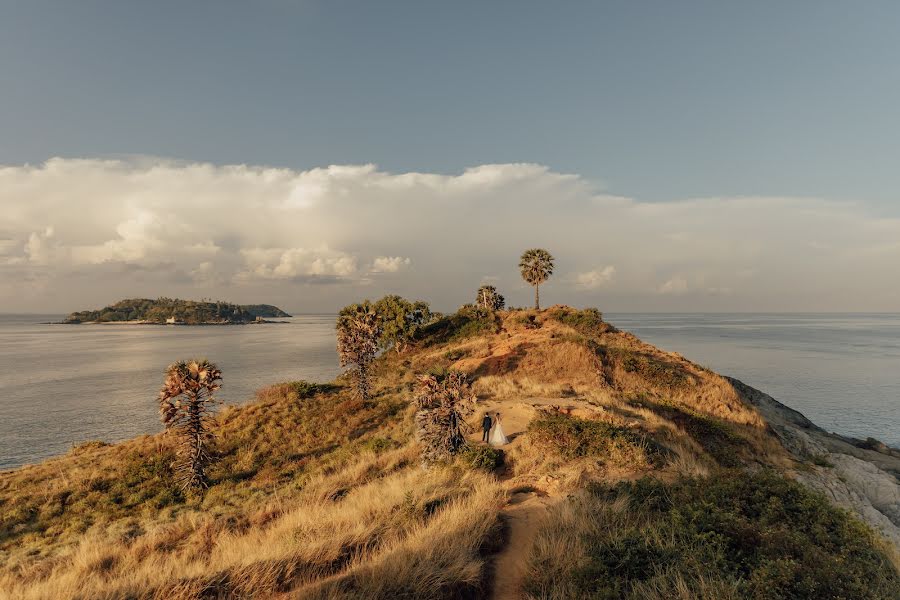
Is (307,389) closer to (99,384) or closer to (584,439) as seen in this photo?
(584,439)

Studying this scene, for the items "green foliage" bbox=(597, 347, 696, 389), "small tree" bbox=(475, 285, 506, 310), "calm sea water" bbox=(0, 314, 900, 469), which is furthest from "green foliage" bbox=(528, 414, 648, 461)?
"small tree" bbox=(475, 285, 506, 310)

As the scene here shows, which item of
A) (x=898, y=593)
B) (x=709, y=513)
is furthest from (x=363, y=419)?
(x=898, y=593)

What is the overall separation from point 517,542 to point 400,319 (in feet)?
202

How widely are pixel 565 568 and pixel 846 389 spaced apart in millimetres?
73788

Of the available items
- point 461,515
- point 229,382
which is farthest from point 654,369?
point 229,382

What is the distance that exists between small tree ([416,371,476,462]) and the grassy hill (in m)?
1.01

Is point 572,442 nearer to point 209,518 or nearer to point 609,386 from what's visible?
point 209,518

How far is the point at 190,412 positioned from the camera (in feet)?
76.3

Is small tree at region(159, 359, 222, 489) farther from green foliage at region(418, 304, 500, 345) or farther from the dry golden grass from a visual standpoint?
green foliage at region(418, 304, 500, 345)

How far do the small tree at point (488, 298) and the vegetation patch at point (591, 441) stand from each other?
69342 millimetres

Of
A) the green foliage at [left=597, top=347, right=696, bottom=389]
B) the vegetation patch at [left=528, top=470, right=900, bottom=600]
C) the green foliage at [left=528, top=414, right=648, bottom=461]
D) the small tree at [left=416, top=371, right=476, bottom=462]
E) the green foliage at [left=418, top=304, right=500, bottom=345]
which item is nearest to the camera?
the vegetation patch at [left=528, top=470, right=900, bottom=600]

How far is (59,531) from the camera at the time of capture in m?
18.4

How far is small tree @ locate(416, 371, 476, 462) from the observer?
56.2 ft

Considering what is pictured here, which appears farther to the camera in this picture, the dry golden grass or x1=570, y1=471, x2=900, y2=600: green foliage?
the dry golden grass
